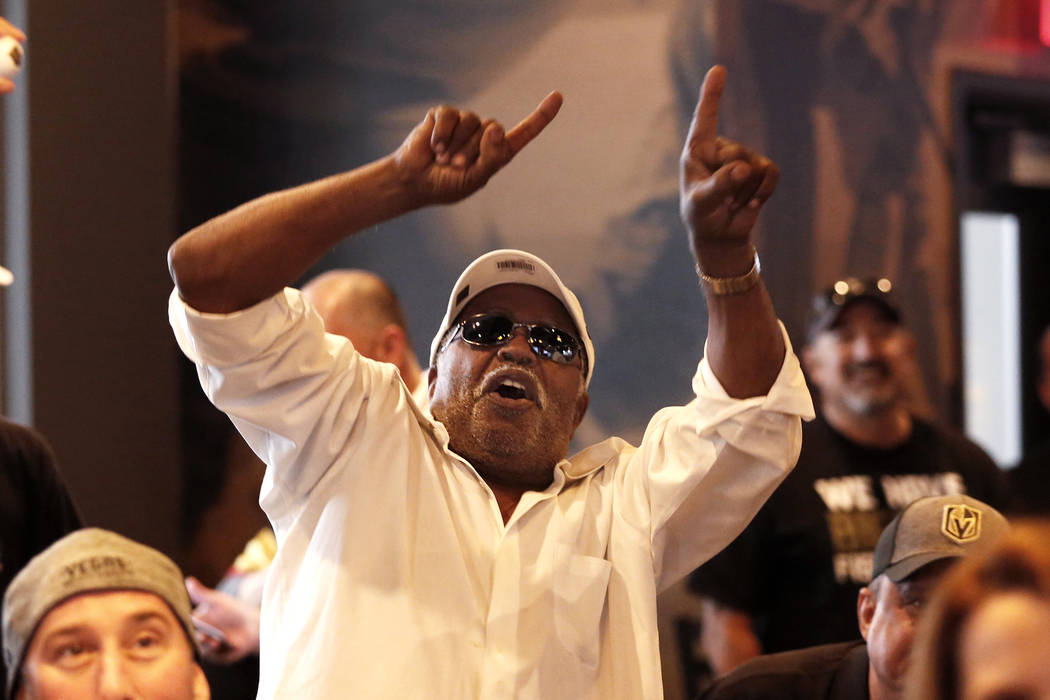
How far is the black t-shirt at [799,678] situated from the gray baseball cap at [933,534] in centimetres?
18

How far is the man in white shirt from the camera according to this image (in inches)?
77.0

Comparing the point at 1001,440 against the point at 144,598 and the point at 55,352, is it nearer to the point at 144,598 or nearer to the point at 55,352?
the point at 55,352

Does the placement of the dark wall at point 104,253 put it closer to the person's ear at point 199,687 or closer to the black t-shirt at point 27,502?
A: the black t-shirt at point 27,502

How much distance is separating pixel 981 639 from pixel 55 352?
3808mm

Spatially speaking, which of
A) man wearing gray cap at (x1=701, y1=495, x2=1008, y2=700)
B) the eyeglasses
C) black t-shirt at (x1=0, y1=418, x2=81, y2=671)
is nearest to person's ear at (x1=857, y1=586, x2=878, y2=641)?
man wearing gray cap at (x1=701, y1=495, x2=1008, y2=700)

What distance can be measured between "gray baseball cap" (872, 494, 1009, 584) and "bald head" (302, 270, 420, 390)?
1.50 m

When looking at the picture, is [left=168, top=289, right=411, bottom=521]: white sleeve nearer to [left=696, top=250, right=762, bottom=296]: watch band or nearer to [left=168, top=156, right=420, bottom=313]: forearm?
[left=168, top=156, right=420, bottom=313]: forearm

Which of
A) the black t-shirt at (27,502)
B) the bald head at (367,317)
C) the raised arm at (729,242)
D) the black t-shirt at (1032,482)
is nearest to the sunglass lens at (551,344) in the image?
the raised arm at (729,242)

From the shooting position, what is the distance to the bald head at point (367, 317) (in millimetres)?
3555

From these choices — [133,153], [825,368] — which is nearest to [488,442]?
[825,368]

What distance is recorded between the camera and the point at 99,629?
2396 millimetres

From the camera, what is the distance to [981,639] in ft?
3.26

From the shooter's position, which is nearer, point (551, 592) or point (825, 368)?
point (551, 592)

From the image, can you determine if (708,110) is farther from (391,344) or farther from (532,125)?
(391,344)
